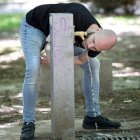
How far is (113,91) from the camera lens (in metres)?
8.56

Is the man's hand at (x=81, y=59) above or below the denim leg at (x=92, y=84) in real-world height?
above

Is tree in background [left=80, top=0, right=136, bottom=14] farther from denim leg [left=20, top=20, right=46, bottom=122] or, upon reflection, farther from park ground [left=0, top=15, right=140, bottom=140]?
denim leg [left=20, top=20, right=46, bottom=122]

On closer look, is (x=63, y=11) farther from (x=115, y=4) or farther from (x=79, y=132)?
(x=115, y=4)

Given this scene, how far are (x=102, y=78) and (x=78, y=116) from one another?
1600mm

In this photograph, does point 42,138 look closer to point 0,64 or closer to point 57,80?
point 57,80

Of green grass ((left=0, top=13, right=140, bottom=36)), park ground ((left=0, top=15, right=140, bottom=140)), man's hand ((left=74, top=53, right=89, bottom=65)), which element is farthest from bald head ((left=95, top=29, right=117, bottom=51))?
green grass ((left=0, top=13, right=140, bottom=36))

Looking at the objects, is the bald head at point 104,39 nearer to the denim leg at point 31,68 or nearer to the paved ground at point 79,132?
the denim leg at point 31,68

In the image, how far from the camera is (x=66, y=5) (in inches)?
212

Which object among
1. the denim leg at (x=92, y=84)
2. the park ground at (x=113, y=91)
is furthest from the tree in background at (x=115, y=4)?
the denim leg at (x=92, y=84)

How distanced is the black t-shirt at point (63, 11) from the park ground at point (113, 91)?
3.71 feet

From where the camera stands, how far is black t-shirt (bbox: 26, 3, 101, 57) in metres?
5.21

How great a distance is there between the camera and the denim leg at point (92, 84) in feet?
18.9

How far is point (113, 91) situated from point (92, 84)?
2775 mm

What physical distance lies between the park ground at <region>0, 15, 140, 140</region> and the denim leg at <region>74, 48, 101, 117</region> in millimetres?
279
